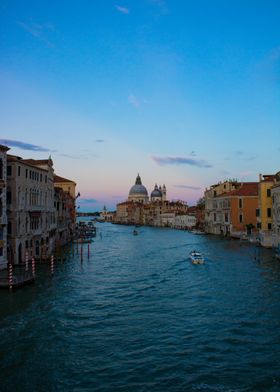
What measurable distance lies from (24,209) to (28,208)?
119 centimetres

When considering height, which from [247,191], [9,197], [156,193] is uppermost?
[156,193]

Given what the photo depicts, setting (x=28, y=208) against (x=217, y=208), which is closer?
(x=28, y=208)

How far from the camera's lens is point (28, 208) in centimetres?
3356

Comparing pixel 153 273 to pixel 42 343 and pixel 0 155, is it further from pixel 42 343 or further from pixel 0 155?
pixel 42 343

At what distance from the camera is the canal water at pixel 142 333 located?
1216 centimetres

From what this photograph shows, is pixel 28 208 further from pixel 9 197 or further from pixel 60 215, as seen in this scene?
pixel 60 215

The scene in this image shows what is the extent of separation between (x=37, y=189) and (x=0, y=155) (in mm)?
9805

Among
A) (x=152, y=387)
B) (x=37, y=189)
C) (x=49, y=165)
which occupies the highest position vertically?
(x=49, y=165)

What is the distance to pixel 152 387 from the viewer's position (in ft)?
38.3

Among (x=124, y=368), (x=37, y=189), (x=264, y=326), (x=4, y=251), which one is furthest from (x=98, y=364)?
(x=37, y=189)

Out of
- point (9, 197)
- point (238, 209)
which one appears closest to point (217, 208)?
point (238, 209)

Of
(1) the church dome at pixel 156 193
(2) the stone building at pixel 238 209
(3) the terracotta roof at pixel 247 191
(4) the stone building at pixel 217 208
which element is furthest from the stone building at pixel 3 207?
A: (1) the church dome at pixel 156 193

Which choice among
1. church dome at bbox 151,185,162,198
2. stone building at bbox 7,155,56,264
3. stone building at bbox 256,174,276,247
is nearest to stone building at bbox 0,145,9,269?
stone building at bbox 7,155,56,264

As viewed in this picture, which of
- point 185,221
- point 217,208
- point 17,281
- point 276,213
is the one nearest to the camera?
point 17,281
